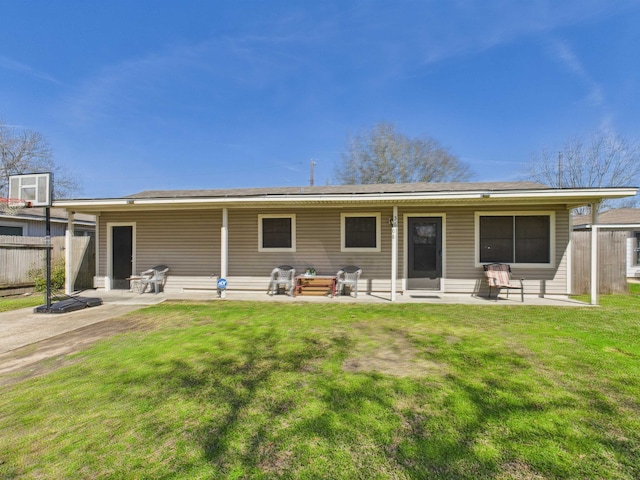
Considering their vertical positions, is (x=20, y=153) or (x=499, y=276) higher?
(x=20, y=153)

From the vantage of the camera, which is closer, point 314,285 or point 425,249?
point 314,285

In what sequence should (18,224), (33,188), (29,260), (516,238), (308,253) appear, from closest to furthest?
(33,188), (516,238), (308,253), (29,260), (18,224)

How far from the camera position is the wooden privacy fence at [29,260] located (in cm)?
842

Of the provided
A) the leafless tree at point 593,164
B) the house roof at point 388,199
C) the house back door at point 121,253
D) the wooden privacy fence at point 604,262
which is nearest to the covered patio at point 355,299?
the house back door at point 121,253

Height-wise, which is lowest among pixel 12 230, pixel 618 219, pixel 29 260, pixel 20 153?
pixel 29 260

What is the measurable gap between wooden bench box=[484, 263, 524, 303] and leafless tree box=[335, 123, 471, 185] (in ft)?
50.0

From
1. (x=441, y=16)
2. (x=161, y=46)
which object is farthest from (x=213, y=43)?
(x=441, y=16)

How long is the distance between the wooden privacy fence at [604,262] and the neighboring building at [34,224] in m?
16.7

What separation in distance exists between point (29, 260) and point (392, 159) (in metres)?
20.1

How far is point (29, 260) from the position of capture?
8969 mm

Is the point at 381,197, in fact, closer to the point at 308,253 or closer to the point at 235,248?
the point at 308,253

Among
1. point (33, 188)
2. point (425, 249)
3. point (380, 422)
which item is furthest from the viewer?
point (425, 249)

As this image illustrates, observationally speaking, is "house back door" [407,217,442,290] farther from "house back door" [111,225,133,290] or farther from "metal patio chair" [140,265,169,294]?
"house back door" [111,225,133,290]

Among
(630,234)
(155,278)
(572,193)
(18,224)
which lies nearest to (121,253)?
(155,278)
